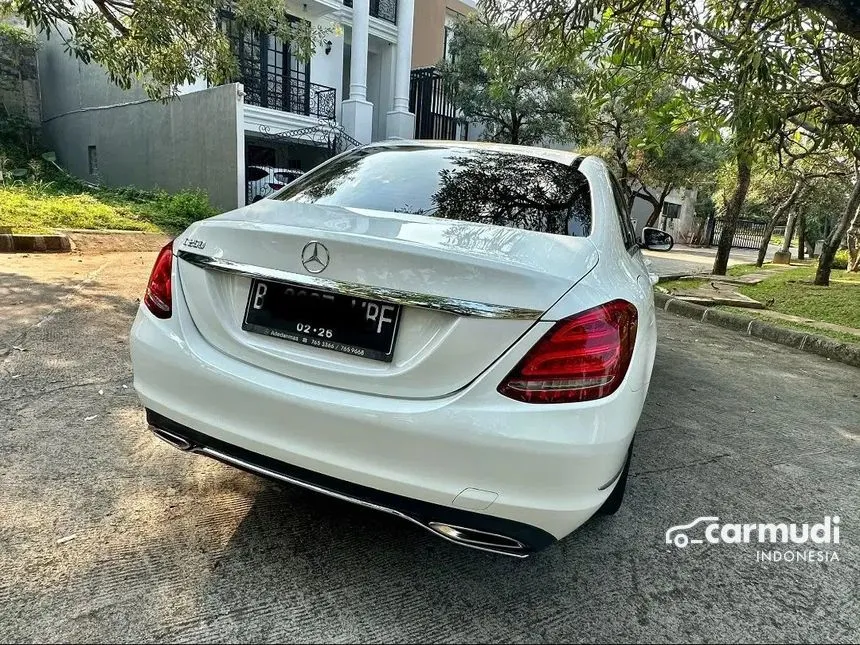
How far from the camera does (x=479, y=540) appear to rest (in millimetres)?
1613

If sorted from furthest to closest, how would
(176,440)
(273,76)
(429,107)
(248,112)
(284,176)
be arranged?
(429,107), (273,76), (248,112), (284,176), (176,440)

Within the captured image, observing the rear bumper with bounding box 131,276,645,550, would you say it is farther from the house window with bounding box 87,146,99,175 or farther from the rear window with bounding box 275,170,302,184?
the house window with bounding box 87,146,99,175

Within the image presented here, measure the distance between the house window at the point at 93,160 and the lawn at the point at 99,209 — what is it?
3446 mm

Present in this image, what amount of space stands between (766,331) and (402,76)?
13790 millimetres

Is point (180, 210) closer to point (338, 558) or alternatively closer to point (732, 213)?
point (338, 558)

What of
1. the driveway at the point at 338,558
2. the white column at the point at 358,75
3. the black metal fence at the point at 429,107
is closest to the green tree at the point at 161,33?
the driveway at the point at 338,558

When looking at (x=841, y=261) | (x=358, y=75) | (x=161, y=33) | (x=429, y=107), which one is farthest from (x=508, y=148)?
(x=841, y=261)

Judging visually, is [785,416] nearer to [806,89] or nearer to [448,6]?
[806,89]

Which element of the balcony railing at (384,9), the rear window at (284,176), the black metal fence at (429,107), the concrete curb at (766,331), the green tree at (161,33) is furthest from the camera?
the black metal fence at (429,107)

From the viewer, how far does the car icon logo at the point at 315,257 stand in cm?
168

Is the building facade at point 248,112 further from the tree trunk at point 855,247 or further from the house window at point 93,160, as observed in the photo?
the tree trunk at point 855,247

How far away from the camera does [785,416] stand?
12.6ft

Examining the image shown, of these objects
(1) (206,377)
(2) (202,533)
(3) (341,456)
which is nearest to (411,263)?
(3) (341,456)

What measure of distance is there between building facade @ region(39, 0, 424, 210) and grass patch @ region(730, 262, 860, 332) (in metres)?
9.54
